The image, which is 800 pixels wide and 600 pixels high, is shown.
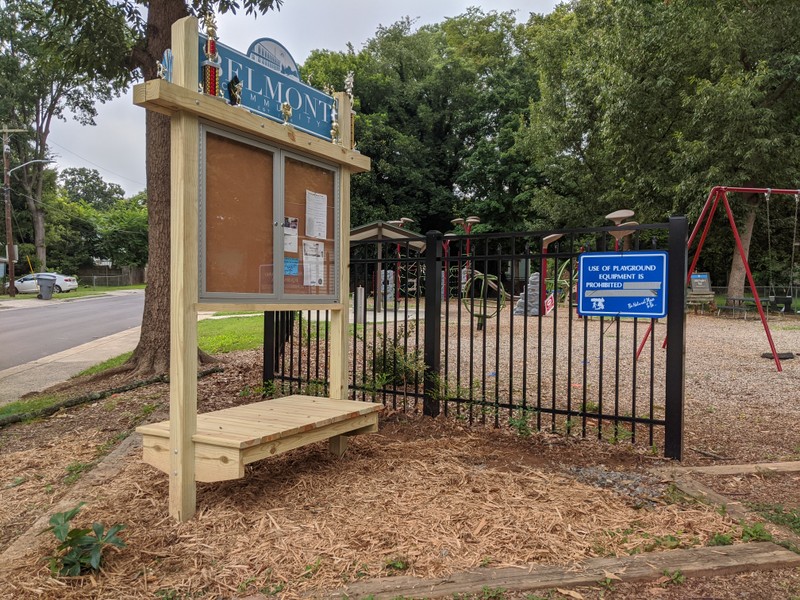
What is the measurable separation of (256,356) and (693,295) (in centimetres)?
1365

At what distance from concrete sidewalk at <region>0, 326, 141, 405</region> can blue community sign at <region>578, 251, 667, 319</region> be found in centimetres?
612

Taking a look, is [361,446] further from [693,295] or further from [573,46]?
[573,46]

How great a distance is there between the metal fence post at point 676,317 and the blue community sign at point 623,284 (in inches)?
2.0

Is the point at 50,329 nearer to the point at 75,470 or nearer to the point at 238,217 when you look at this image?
the point at 75,470

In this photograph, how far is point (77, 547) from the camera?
7.47 ft

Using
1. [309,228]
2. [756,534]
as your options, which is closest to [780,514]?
[756,534]

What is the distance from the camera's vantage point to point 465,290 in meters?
14.5

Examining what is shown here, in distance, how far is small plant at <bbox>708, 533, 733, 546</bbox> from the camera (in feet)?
8.04

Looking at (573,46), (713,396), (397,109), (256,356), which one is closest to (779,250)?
(573,46)

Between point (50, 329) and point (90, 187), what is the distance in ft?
256

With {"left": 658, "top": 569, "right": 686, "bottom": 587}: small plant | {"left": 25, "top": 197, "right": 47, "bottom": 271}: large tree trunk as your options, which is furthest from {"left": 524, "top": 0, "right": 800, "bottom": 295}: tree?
{"left": 25, "top": 197, "right": 47, "bottom": 271}: large tree trunk

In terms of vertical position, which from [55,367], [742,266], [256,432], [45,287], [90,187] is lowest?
[55,367]

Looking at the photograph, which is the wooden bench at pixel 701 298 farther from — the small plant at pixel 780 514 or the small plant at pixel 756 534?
the small plant at pixel 756 534

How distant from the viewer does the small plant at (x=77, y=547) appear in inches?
87.5
